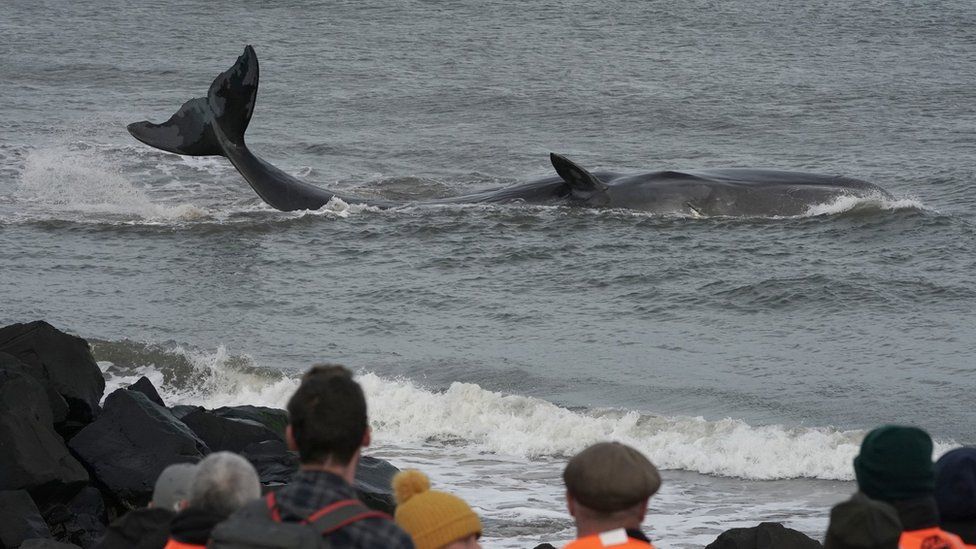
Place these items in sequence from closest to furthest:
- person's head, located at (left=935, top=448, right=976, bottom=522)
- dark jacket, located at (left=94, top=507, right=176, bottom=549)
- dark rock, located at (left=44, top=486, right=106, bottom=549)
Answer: person's head, located at (left=935, top=448, right=976, bottom=522) → dark jacket, located at (left=94, top=507, right=176, bottom=549) → dark rock, located at (left=44, top=486, right=106, bottom=549)

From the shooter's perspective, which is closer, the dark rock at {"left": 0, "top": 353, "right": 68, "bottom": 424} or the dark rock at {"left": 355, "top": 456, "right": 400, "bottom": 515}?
the dark rock at {"left": 355, "top": 456, "right": 400, "bottom": 515}

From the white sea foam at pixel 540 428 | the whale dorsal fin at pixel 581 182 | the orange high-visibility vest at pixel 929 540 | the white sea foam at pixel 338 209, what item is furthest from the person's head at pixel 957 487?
the white sea foam at pixel 338 209

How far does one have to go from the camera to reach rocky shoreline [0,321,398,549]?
9945mm

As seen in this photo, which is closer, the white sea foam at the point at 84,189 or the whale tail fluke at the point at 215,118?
the whale tail fluke at the point at 215,118

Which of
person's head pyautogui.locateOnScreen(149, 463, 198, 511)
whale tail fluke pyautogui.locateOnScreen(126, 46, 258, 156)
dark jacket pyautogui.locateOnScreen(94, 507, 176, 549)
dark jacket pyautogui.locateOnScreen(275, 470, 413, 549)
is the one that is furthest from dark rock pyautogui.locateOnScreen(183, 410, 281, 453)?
whale tail fluke pyautogui.locateOnScreen(126, 46, 258, 156)

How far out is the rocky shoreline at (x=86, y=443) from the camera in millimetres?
9945

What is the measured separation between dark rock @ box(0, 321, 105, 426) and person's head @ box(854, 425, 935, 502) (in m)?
7.64

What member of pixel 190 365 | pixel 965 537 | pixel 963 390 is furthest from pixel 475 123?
pixel 965 537

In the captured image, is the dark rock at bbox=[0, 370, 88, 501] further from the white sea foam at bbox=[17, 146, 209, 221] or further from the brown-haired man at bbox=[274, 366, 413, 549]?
the white sea foam at bbox=[17, 146, 209, 221]

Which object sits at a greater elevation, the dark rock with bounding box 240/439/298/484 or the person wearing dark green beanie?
the person wearing dark green beanie

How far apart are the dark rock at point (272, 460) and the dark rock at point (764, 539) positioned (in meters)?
3.20

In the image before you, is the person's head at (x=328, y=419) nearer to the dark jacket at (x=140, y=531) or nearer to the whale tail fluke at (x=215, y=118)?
the dark jacket at (x=140, y=531)

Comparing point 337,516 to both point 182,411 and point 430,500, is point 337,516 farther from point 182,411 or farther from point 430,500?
point 182,411

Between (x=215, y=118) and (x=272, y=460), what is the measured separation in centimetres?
1298
